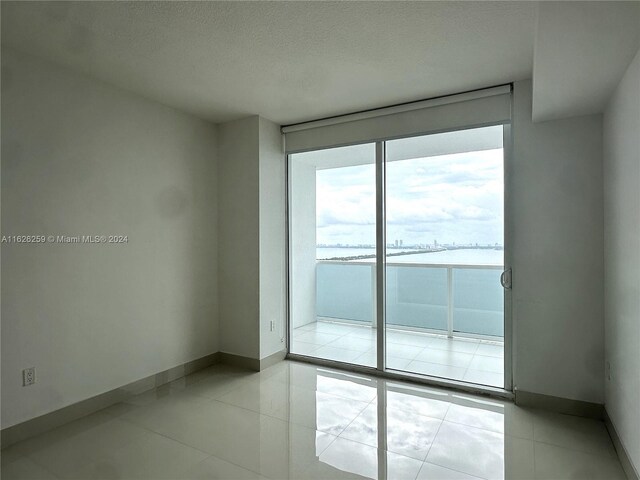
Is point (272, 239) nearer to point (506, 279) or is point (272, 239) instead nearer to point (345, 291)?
point (345, 291)

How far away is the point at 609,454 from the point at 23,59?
454 cm

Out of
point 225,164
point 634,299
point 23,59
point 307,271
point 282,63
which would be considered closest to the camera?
point 634,299

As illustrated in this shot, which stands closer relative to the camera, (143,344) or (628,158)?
(628,158)

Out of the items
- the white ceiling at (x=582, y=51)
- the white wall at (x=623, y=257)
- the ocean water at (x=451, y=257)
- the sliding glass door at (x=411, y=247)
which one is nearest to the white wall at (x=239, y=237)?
the sliding glass door at (x=411, y=247)

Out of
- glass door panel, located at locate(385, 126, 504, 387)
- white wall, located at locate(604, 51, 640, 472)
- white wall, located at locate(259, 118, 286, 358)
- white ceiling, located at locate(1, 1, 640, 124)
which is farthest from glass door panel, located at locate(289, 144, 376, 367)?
white wall, located at locate(604, 51, 640, 472)

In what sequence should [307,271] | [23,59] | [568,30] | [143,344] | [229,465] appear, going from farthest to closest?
1. [307,271]
2. [143,344]
3. [23,59]
4. [229,465]
5. [568,30]

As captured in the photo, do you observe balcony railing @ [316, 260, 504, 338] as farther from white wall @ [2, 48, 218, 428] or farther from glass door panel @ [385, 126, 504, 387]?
white wall @ [2, 48, 218, 428]

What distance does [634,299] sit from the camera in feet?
6.59

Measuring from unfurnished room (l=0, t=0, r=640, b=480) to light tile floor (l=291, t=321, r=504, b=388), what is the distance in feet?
0.09

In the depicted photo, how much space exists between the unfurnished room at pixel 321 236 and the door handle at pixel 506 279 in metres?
0.01

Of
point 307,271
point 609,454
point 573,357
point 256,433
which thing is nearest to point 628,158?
point 573,357

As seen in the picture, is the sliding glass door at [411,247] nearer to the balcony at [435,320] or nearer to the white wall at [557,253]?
the balcony at [435,320]

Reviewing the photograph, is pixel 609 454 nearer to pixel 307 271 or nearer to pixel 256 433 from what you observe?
pixel 256 433

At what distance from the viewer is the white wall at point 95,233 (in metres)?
2.49
